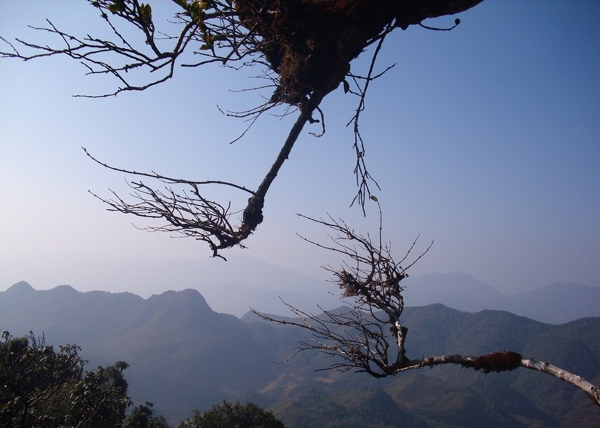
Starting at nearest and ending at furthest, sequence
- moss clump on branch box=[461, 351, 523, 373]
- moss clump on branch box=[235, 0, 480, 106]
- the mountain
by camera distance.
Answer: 1. moss clump on branch box=[461, 351, 523, 373]
2. moss clump on branch box=[235, 0, 480, 106]
3. the mountain

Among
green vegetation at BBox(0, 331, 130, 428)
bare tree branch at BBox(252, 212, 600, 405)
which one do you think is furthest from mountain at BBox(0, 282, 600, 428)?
bare tree branch at BBox(252, 212, 600, 405)

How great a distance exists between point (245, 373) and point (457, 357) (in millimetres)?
157769

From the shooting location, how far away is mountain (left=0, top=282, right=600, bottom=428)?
99.8 m

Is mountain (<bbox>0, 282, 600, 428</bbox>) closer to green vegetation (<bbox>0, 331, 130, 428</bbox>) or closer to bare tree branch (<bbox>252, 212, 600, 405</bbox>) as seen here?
green vegetation (<bbox>0, 331, 130, 428</bbox>)

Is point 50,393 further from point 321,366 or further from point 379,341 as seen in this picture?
point 321,366

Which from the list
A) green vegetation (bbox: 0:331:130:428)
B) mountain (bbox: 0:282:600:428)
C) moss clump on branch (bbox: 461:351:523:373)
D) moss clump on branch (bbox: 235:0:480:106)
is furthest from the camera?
mountain (bbox: 0:282:600:428)

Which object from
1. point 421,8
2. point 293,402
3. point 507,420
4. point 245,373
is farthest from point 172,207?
point 245,373

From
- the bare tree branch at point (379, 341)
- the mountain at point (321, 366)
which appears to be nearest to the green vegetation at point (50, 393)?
the bare tree branch at point (379, 341)

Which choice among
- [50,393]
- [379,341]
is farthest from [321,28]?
[50,393]

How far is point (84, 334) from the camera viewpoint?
6949 inches

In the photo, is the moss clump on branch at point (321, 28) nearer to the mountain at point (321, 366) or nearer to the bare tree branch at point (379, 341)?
the bare tree branch at point (379, 341)

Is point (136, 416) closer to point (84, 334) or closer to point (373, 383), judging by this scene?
point (373, 383)

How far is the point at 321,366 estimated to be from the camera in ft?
394

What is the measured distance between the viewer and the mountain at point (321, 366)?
3927 inches
